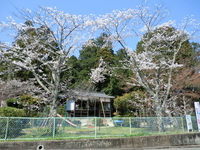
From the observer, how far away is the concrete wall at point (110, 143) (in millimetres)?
5775

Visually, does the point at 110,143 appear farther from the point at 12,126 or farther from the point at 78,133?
the point at 12,126

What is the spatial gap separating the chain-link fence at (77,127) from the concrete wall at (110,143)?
521 millimetres

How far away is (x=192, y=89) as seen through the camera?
51.2 ft

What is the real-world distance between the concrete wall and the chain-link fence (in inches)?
20.5

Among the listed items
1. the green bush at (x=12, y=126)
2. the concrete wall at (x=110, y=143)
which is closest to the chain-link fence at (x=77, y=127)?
the green bush at (x=12, y=126)

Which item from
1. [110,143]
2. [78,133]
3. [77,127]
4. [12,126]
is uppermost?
[12,126]

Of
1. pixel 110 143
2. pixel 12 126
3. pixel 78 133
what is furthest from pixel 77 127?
pixel 12 126

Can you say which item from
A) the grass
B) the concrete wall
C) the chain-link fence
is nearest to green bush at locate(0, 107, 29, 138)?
the chain-link fence

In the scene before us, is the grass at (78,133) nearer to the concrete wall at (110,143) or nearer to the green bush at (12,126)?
the green bush at (12,126)

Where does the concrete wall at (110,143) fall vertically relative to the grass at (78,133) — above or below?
below

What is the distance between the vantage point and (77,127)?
289 inches

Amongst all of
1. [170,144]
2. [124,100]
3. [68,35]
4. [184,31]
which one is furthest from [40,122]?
[124,100]

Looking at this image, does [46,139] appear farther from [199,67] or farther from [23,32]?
[199,67]

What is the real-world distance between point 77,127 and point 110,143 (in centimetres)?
178
